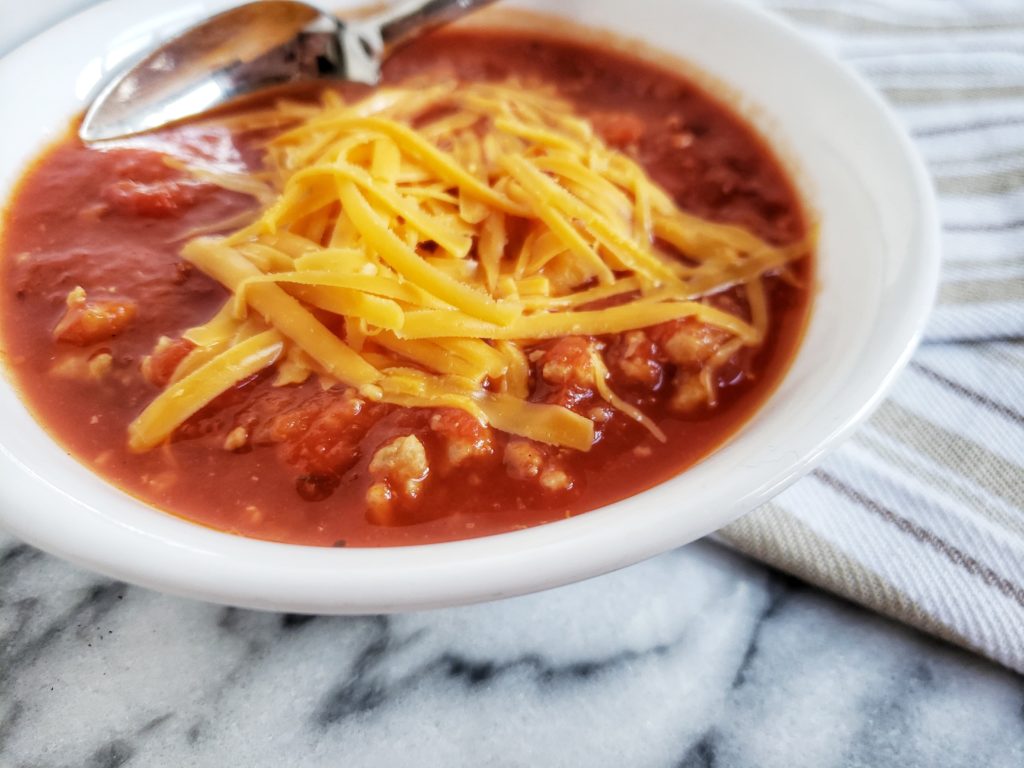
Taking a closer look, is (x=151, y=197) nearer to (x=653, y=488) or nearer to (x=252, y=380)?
(x=252, y=380)

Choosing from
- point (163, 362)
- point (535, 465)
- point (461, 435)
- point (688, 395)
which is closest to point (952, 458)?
point (688, 395)

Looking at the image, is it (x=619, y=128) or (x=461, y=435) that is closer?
(x=461, y=435)

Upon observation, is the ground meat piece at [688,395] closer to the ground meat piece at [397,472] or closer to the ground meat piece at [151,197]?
the ground meat piece at [397,472]

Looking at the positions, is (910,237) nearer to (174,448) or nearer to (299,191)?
(299,191)

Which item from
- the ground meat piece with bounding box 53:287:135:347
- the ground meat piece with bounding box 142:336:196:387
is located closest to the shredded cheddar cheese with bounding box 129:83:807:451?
the ground meat piece with bounding box 142:336:196:387

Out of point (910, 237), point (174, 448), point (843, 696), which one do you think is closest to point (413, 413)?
point (174, 448)

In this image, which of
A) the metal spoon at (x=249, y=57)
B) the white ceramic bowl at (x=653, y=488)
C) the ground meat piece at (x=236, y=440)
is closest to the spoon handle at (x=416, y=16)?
the metal spoon at (x=249, y=57)
